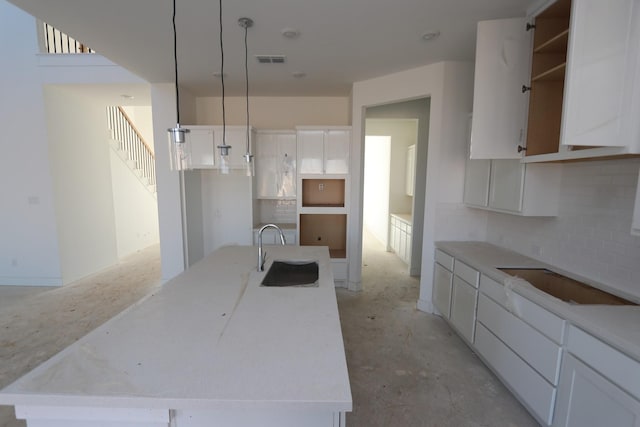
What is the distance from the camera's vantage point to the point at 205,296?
171 centimetres

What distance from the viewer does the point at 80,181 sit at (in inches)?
172

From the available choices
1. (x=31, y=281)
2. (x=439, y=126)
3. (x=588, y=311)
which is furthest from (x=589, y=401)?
(x=31, y=281)

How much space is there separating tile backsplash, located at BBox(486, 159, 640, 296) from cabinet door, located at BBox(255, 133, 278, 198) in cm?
320

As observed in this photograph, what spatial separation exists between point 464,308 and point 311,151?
263 cm

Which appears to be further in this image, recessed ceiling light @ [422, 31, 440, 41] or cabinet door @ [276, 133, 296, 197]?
cabinet door @ [276, 133, 296, 197]

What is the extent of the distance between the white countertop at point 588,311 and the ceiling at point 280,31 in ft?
6.49

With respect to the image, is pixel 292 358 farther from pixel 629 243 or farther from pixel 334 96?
pixel 334 96

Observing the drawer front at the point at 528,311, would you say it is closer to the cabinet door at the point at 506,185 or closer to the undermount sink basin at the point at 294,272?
the cabinet door at the point at 506,185

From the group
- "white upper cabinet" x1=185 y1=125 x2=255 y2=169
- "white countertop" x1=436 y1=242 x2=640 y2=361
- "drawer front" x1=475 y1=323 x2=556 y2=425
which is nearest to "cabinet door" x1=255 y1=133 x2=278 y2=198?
"white upper cabinet" x1=185 y1=125 x2=255 y2=169

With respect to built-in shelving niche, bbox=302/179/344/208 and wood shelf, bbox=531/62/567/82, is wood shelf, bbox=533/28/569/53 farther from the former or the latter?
built-in shelving niche, bbox=302/179/344/208

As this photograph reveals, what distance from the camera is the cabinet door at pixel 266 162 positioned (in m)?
4.23

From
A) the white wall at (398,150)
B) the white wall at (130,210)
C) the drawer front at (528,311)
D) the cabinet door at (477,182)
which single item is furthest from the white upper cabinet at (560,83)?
the white wall at (130,210)

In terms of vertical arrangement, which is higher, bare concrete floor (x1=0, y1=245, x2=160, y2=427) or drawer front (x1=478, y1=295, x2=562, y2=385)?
drawer front (x1=478, y1=295, x2=562, y2=385)

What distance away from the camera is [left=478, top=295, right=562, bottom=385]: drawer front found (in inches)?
64.2
